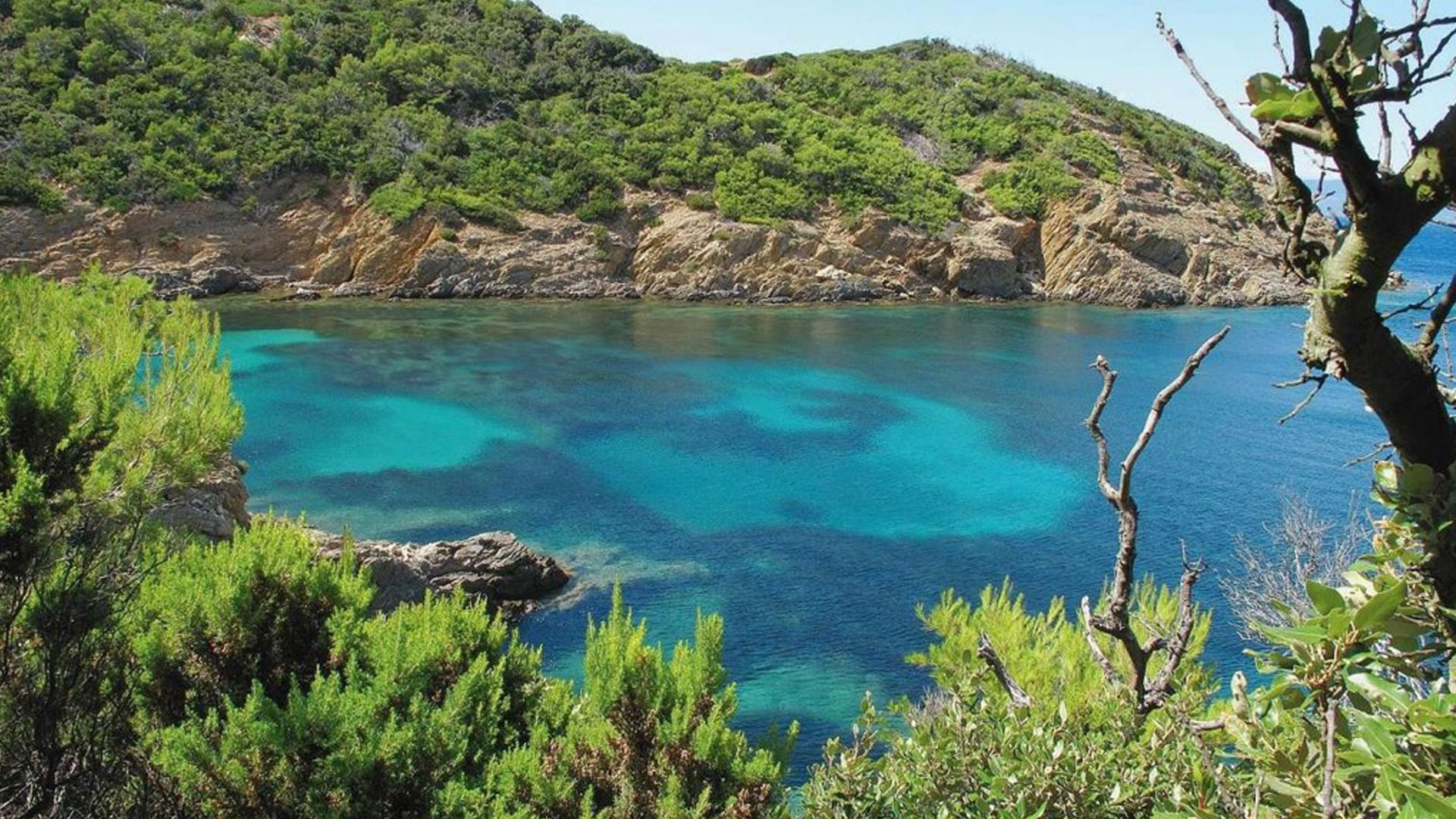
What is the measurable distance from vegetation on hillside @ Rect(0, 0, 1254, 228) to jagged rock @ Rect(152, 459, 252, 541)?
28.2m

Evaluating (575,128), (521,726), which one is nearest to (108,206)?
(575,128)

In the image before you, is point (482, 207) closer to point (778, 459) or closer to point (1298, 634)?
point (778, 459)

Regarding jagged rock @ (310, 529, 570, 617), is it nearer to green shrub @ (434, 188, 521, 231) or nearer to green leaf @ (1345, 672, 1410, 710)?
green leaf @ (1345, 672, 1410, 710)

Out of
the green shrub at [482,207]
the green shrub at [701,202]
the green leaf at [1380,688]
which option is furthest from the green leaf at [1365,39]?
the green shrub at [701,202]

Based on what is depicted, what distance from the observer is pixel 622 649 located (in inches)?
262

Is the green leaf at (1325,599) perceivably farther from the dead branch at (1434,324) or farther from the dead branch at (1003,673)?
the dead branch at (1003,673)

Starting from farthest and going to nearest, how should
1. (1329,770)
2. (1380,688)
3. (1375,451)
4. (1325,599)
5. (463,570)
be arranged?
(463,570)
(1375,451)
(1325,599)
(1380,688)
(1329,770)

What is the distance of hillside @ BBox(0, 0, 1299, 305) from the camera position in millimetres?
39188

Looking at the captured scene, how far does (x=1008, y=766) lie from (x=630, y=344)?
102ft

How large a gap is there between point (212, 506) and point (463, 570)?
11.9 feet

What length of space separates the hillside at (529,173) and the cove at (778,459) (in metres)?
5.21

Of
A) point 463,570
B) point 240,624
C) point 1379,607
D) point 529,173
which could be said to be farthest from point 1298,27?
point 529,173

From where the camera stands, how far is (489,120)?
48.7 metres

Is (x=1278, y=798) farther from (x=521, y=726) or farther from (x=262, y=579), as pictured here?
(x=262, y=579)
